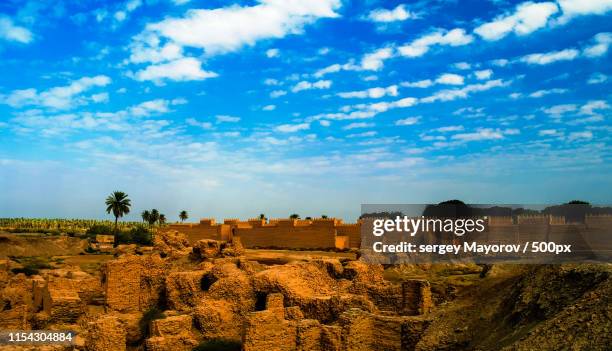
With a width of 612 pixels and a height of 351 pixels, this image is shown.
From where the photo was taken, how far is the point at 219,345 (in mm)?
11656

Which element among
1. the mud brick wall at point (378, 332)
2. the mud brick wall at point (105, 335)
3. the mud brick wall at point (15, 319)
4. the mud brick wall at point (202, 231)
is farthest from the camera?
the mud brick wall at point (202, 231)

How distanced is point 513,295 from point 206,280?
8.49 meters

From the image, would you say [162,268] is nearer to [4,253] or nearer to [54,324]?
[54,324]

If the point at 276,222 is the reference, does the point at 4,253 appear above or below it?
below

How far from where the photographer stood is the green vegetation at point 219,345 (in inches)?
445

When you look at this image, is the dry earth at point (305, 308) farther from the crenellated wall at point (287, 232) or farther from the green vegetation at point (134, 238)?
the green vegetation at point (134, 238)

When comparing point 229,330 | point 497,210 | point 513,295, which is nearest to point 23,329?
point 229,330

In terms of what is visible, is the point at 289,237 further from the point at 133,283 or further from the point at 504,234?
the point at 133,283

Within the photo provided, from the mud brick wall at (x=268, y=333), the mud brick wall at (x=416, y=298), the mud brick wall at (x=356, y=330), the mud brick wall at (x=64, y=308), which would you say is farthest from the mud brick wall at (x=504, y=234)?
the mud brick wall at (x=64, y=308)

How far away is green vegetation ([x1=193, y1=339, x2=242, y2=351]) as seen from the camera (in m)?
11.3

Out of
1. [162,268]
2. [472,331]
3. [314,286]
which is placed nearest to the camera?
[472,331]

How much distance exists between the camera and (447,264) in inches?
1104

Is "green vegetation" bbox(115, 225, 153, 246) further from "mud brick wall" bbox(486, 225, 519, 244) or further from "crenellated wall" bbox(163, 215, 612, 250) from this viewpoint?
"mud brick wall" bbox(486, 225, 519, 244)

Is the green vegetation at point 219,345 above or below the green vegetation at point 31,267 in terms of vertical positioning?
above
